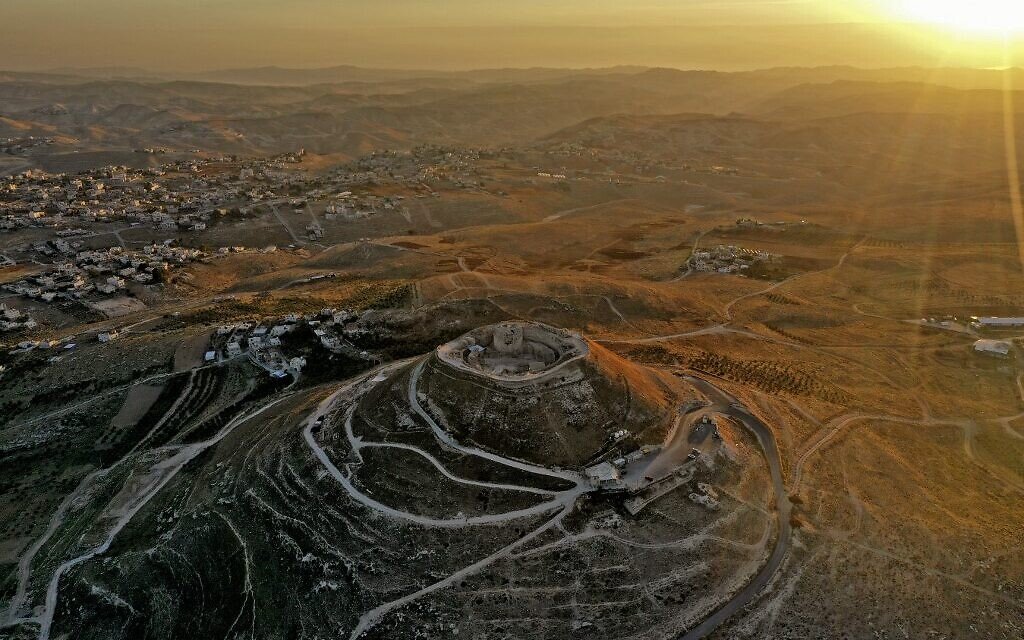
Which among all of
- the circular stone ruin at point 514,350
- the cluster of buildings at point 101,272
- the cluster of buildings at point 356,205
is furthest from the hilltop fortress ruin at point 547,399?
the cluster of buildings at point 356,205

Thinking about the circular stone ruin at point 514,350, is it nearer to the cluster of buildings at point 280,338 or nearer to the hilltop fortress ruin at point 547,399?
the hilltop fortress ruin at point 547,399

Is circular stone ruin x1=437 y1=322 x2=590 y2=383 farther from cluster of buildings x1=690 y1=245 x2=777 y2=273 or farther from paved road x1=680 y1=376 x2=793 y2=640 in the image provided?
cluster of buildings x1=690 y1=245 x2=777 y2=273

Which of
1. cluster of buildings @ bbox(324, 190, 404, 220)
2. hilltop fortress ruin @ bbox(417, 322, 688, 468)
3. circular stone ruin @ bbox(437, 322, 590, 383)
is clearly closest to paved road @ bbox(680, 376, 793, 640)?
hilltop fortress ruin @ bbox(417, 322, 688, 468)

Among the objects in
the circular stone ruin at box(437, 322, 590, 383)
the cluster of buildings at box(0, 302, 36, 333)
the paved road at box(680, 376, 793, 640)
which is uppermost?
the circular stone ruin at box(437, 322, 590, 383)

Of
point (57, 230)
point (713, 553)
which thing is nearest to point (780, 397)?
point (713, 553)

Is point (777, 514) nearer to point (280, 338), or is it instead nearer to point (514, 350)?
point (514, 350)

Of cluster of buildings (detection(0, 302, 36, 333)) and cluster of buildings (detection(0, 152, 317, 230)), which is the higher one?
cluster of buildings (detection(0, 152, 317, 230))
